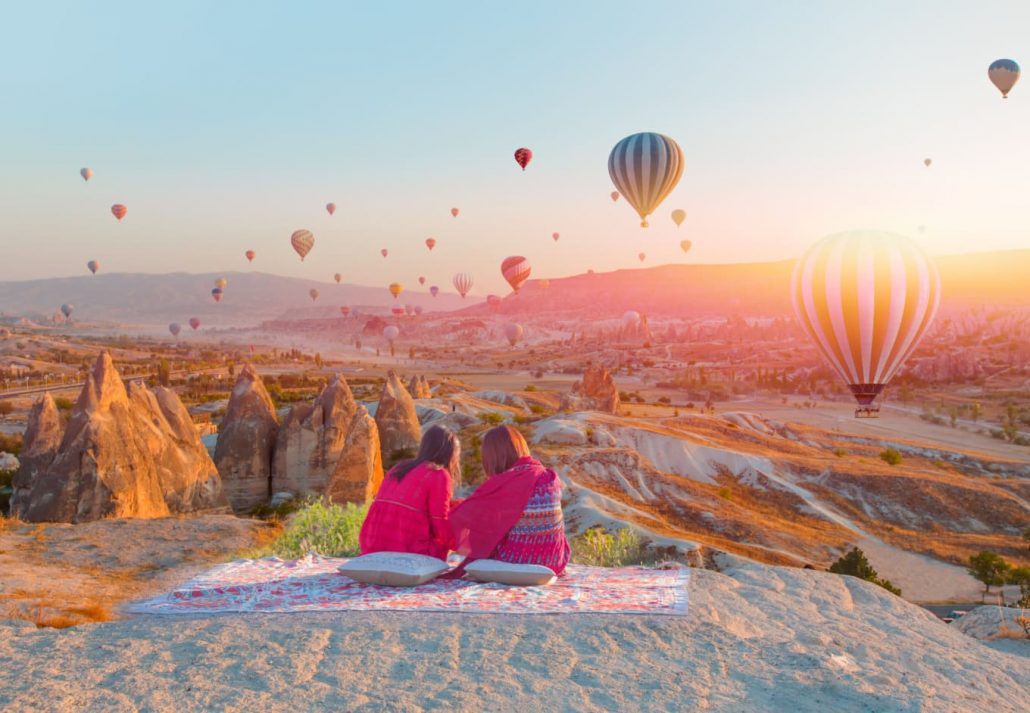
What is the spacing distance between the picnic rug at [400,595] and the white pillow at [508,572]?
59mm

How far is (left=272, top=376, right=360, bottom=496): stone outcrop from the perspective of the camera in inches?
789

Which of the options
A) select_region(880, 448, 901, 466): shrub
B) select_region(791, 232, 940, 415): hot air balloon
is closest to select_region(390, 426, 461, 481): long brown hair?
select_region(791, 232, 940, 415): hot air balloon

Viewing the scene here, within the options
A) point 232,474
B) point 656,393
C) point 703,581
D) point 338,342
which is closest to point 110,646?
point 703,581

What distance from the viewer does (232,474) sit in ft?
64.6

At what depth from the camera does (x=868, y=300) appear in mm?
24516

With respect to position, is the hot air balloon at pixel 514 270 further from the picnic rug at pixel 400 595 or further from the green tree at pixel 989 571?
the picnic rug at pixel 400 595

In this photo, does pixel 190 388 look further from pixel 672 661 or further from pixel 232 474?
pixel 672 661

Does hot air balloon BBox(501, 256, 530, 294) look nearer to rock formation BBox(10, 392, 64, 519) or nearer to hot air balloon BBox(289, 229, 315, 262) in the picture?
hot air balloon BBox(289, 229, 315, 262)

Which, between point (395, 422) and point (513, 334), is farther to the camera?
point (513, 334)

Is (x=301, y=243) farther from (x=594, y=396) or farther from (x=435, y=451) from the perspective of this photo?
(x=435, y=451)

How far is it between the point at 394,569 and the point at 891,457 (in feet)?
118

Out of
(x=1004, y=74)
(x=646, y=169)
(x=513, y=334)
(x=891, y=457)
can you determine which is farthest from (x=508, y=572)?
(x=513, y=334)

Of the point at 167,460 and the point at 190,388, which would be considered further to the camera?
the point at 190,388

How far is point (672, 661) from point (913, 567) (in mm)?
21162
